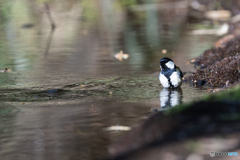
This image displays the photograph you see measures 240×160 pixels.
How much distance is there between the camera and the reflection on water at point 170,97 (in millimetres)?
6797

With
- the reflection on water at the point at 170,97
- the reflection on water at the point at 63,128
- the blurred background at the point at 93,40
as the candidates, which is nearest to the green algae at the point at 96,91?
the reflection on water at the point at 170,97

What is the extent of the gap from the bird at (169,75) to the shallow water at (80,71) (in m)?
0.24

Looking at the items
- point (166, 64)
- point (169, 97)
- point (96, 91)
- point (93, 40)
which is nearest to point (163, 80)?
point (166, 64)

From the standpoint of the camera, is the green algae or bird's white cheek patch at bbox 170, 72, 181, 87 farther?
bird's white cheek patch at bbox 170, 72, 181, 87

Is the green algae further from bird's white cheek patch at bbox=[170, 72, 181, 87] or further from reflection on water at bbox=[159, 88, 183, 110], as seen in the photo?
bird's white cheek patch at bbox=[170, 72, 181, 87]

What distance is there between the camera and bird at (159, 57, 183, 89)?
7.76 metres

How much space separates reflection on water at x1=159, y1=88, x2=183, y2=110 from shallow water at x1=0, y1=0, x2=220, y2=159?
8 cm

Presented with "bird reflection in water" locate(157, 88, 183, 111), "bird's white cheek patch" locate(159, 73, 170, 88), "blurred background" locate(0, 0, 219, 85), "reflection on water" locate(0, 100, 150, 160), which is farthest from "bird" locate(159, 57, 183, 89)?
"blurred background" locate(0, 0, 219, 85)

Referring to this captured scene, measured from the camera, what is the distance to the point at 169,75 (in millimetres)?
7758

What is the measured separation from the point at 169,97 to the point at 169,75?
2.00ft

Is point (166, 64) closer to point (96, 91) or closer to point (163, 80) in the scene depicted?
point (163, 80)

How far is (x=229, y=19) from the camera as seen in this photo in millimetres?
20359

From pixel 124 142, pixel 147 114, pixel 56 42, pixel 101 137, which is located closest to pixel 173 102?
pixel 147 114

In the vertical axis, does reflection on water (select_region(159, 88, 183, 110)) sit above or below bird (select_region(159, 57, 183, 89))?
below
